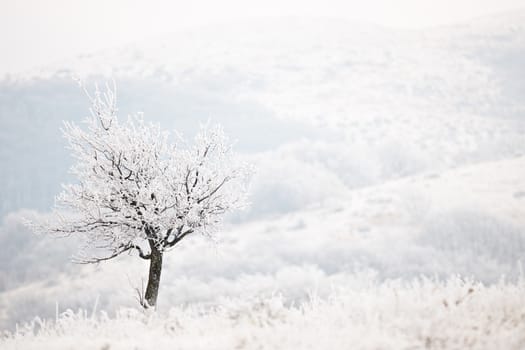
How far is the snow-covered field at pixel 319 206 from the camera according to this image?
5172 mm

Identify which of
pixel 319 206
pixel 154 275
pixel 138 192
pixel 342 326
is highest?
pixel 138 192

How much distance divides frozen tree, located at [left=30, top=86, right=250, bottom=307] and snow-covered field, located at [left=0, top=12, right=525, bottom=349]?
4.45ft

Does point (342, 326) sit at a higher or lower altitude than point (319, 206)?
higher

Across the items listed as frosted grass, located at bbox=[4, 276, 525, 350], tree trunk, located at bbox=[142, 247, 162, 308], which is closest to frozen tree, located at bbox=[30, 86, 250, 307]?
tree trunk, located at bbox=[142, 247, 162, 308]

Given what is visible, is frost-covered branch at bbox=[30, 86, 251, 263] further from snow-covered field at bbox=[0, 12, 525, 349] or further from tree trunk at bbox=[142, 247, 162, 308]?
snow-covered field at bbox=[0, 12, 525, 349]

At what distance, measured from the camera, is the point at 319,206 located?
136ft

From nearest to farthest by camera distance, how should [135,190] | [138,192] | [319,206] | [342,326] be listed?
1. [342,326]
2. [135,190]
3. [138,192]
4. [319,206]

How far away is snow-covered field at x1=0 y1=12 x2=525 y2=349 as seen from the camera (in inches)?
204

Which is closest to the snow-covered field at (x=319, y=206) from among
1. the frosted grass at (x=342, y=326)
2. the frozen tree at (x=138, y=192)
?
the frosted grass at (x=342, y=326)

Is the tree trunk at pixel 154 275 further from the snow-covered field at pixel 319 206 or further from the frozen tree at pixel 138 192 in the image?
the snow-covered field at pixel 319 206

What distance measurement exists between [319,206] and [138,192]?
34015mm

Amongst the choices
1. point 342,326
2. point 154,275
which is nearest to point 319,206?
point 154,275

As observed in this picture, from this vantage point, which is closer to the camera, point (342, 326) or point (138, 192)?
point (342, 326)

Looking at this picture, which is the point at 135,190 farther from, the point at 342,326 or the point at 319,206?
the point at 319,206
